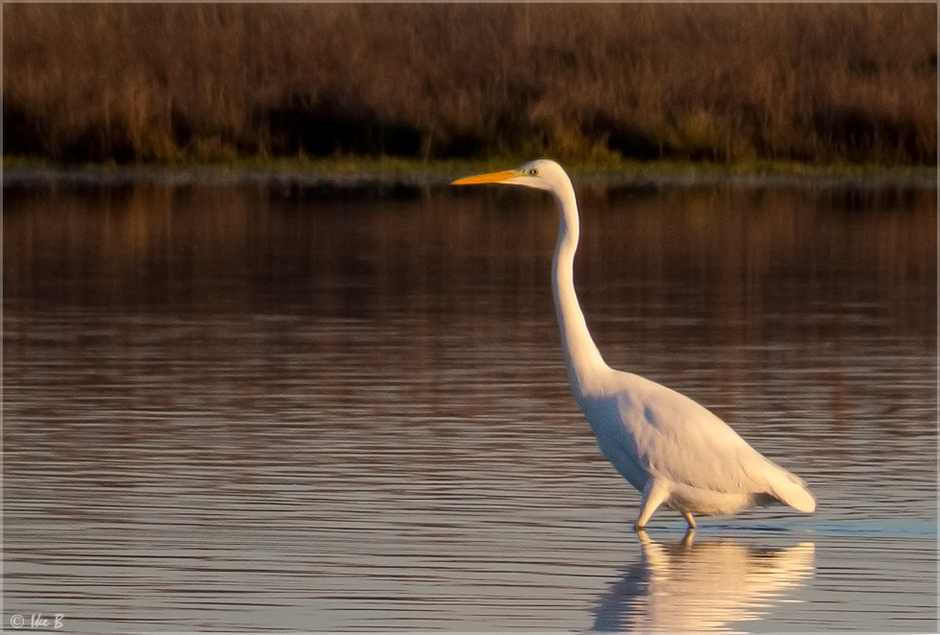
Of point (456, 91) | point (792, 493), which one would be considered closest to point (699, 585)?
point (792, 493)

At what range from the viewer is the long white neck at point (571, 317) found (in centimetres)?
984

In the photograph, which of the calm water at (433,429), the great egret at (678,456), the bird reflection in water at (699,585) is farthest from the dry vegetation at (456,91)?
the bird reflection in water at (699,585)

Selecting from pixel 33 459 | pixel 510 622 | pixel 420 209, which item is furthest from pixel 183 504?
pixel 420 209

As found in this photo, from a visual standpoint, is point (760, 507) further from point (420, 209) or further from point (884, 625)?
point (420, 209)

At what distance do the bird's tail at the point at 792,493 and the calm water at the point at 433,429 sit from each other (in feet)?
0.54

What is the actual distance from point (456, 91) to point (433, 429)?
73.3 ft

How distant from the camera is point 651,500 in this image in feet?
30.6

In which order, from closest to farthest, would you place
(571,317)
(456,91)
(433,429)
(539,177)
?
(571,317) < (539,177) < (433,429) < (456,91)

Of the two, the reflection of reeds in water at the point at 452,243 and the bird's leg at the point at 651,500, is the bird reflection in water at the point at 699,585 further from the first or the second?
the reflection of reeds in water at the point at 452,243

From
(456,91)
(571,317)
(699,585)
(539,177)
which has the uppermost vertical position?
(539,177)

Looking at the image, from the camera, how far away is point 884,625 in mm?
7816

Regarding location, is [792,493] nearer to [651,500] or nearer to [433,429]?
[651,500]

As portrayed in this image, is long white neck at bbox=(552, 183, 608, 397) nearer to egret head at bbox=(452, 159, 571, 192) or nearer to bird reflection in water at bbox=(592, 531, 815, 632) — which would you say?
egret head at bbox=(452, 159, 571, 192)
